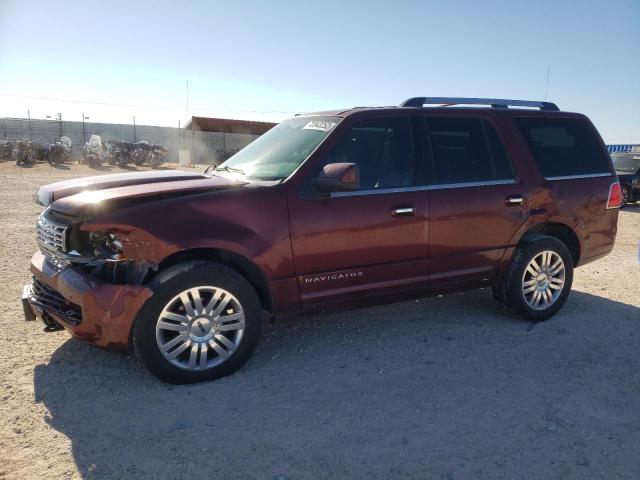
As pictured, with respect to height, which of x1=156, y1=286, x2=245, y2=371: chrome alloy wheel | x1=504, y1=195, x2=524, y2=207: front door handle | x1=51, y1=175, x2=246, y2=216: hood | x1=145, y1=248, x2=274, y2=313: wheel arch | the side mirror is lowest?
x1=156, y1=286, x2=245, y2=371: chrome alloy wheel

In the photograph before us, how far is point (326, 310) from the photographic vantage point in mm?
3869

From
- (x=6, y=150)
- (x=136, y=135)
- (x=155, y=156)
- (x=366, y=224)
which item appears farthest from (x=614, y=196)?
(x=136, y=135)

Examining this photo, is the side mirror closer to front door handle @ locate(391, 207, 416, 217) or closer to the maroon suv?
the maroon suv

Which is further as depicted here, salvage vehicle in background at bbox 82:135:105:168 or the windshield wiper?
salvage vehicle in background at bbox 82:135:105:168

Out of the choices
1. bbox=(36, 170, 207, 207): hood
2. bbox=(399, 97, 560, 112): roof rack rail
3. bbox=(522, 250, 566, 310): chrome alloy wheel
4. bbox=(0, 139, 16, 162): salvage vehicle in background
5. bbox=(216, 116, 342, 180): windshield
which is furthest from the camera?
bbox=(0, 139, 16, 162): salvage vehicle in background

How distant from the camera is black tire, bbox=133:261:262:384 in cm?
325

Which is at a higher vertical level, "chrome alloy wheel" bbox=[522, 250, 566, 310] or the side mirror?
the side mirror

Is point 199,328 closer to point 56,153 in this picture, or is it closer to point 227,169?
point 227,169

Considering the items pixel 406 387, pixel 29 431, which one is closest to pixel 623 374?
pixel 406 387

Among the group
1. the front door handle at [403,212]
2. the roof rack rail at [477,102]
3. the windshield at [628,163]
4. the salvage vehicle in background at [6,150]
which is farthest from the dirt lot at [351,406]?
the salvage vehicle in background at [6,150]

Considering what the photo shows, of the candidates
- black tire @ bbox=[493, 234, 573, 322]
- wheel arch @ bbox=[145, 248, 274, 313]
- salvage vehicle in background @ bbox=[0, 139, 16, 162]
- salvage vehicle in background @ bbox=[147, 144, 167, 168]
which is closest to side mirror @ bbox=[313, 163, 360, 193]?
wheel arch @ bbox=[145, 248, 274, 313]

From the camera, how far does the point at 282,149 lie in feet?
Answer: 13.8

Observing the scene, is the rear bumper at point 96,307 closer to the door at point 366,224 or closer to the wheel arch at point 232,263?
the wheel arch at point 232,263

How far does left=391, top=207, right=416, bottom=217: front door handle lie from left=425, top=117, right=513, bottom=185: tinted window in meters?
0.36
